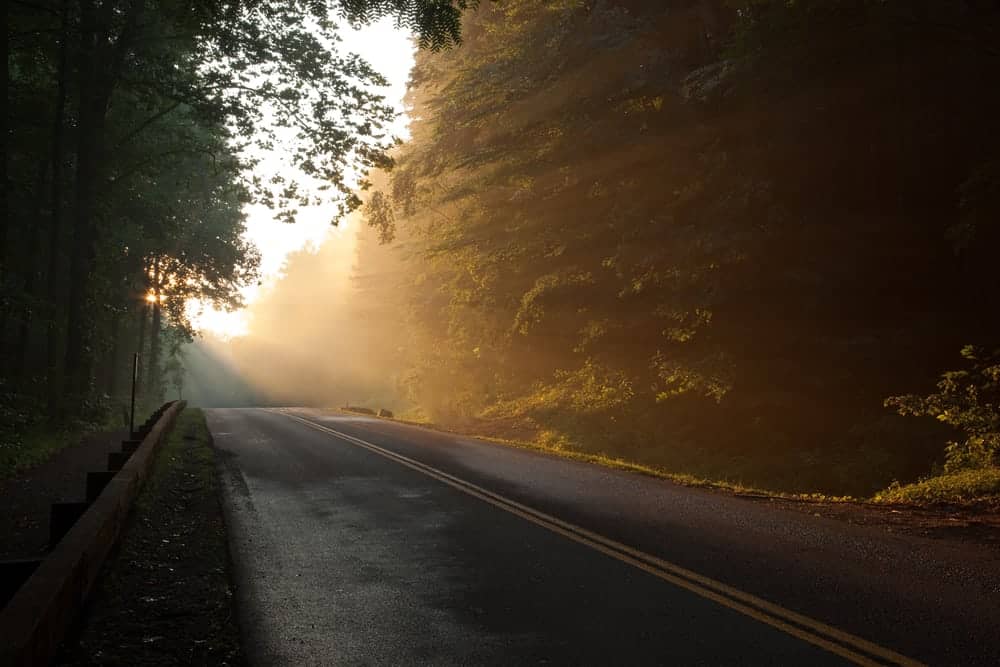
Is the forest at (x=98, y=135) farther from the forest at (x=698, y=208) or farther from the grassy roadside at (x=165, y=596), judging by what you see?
the grassy roadside at (x=165, y=596)

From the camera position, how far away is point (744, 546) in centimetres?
740

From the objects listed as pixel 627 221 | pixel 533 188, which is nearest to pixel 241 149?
pixel 533 188

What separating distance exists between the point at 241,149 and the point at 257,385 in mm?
68741

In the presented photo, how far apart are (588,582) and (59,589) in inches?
143

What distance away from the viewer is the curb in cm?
352

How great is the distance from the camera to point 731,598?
5.66 m

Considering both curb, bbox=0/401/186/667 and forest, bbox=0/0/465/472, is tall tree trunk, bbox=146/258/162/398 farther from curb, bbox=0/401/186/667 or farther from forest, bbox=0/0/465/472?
curb, bbox=0/401/186/667

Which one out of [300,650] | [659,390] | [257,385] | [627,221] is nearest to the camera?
[300,650]

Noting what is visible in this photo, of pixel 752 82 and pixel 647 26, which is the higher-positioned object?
pixel 647 26

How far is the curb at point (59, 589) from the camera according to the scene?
11.5ft

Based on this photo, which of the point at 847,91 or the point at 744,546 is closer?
the point at 744,546

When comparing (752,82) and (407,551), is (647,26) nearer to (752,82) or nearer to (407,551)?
(752,82)

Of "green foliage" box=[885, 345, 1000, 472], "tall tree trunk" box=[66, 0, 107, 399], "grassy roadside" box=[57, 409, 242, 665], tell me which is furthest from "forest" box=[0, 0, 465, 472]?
"green foliage" box=[885, 345, 1000, 472]

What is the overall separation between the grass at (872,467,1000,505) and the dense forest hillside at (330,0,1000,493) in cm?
348
